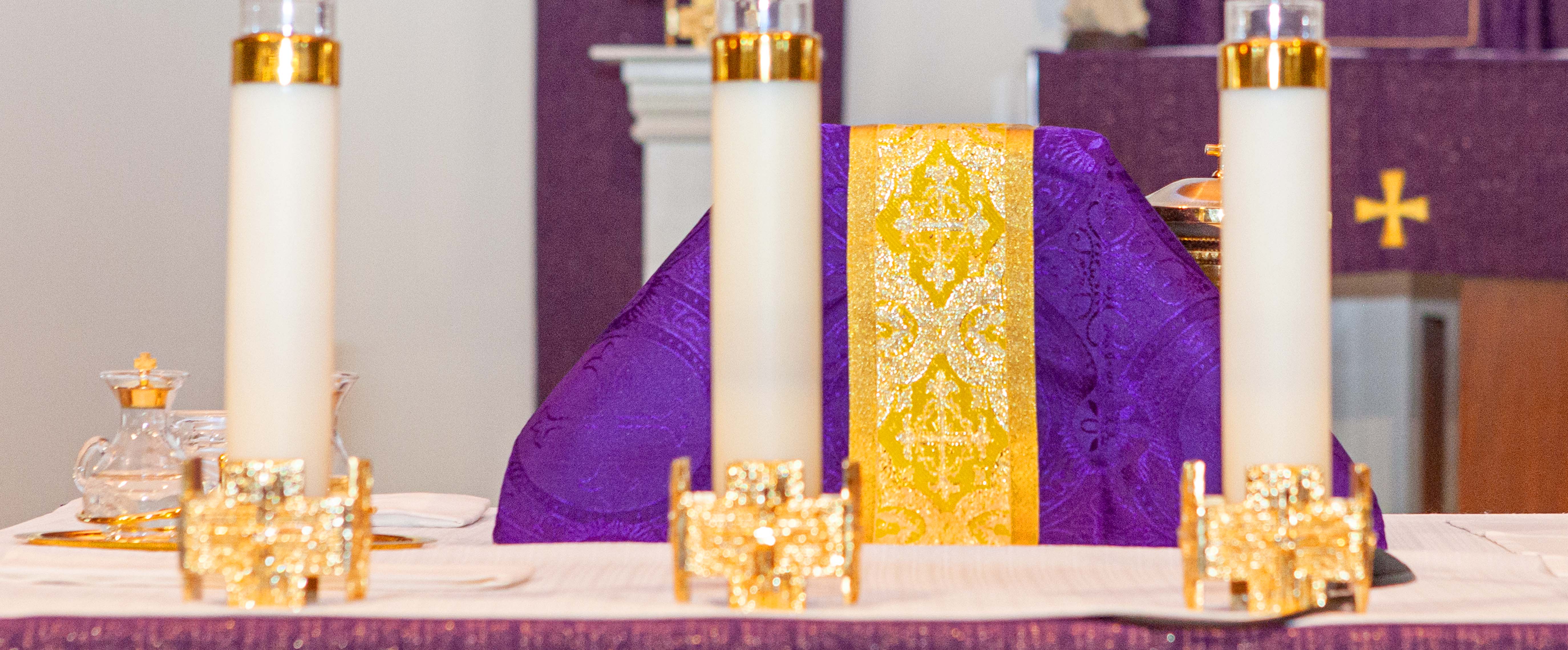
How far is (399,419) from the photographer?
3.04 m

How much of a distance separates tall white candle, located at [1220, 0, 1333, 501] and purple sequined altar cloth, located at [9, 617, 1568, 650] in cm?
7

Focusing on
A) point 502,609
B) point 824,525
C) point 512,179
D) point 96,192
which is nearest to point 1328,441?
point 824,525

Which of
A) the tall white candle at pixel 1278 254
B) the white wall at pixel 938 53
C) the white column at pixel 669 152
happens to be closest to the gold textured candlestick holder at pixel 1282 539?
the tall white candle at pixel 1278 254

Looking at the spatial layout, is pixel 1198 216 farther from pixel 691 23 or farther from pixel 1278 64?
pixel 691 23

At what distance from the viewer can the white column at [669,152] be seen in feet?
9.38

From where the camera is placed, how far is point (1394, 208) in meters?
2.93

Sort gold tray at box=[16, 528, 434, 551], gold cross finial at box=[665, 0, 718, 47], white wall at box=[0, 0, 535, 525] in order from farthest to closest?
gold cross finial at box=[665, 0, 718, 47] → white wall at box=[0, 0, 535, 525] → gold tray at box=[16, 528, 434, 551]

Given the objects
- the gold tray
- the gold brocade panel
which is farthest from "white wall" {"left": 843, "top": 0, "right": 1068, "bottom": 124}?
the gold tray

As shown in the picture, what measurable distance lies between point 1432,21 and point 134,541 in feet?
9.42

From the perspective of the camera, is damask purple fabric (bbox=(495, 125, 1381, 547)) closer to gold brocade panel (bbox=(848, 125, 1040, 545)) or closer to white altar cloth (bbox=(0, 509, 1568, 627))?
gold brocade panel (bbox=(848, 125, 1040, 545))

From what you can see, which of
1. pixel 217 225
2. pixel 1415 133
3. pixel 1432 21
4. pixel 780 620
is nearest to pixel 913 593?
pixel 780 620

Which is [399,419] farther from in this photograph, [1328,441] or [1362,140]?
[1328,441]

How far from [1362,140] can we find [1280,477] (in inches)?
99.5

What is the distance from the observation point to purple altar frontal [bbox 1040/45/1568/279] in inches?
114
